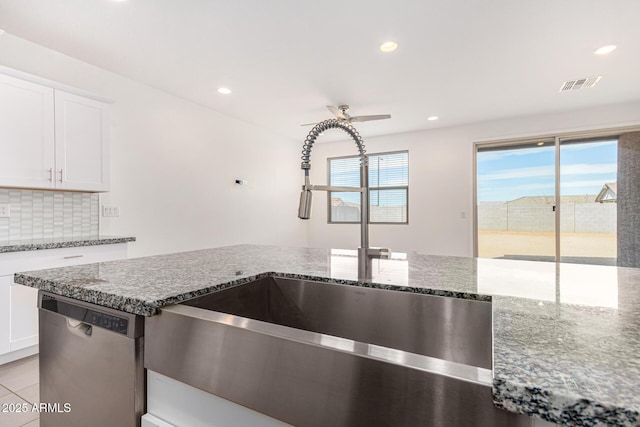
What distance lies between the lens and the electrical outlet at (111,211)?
3.04 m

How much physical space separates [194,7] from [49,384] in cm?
231

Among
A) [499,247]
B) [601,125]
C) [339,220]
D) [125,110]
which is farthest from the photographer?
[339,220]

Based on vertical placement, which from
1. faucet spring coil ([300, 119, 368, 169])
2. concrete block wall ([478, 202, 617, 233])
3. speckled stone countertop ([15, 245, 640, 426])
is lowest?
speckled stone countertop ([15, 245, 640, 426])

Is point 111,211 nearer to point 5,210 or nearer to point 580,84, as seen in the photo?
point 5,210

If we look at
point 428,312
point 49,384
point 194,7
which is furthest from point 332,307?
point 194,7

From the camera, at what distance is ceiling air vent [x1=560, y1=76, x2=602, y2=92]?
→ 329cm

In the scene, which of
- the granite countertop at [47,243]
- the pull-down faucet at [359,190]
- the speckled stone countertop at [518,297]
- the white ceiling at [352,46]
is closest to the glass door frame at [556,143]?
the white ceiling at [352,46]

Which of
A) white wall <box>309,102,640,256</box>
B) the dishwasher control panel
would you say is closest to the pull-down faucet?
the dishwasher control panel

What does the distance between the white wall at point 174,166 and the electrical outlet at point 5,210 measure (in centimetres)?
68

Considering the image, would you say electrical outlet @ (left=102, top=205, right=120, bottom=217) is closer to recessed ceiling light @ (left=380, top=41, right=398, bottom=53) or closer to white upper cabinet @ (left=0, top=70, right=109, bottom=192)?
white upper cabinet @ (left=0, top=70, right=109, bottom=192)

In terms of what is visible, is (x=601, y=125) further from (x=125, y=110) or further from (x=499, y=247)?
(x=125, y=110)

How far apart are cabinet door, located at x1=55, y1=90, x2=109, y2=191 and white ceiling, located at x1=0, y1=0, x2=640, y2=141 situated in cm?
52

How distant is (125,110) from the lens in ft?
10.6

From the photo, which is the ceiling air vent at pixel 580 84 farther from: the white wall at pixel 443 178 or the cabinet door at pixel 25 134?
the cabinet door at pixel 25 134
